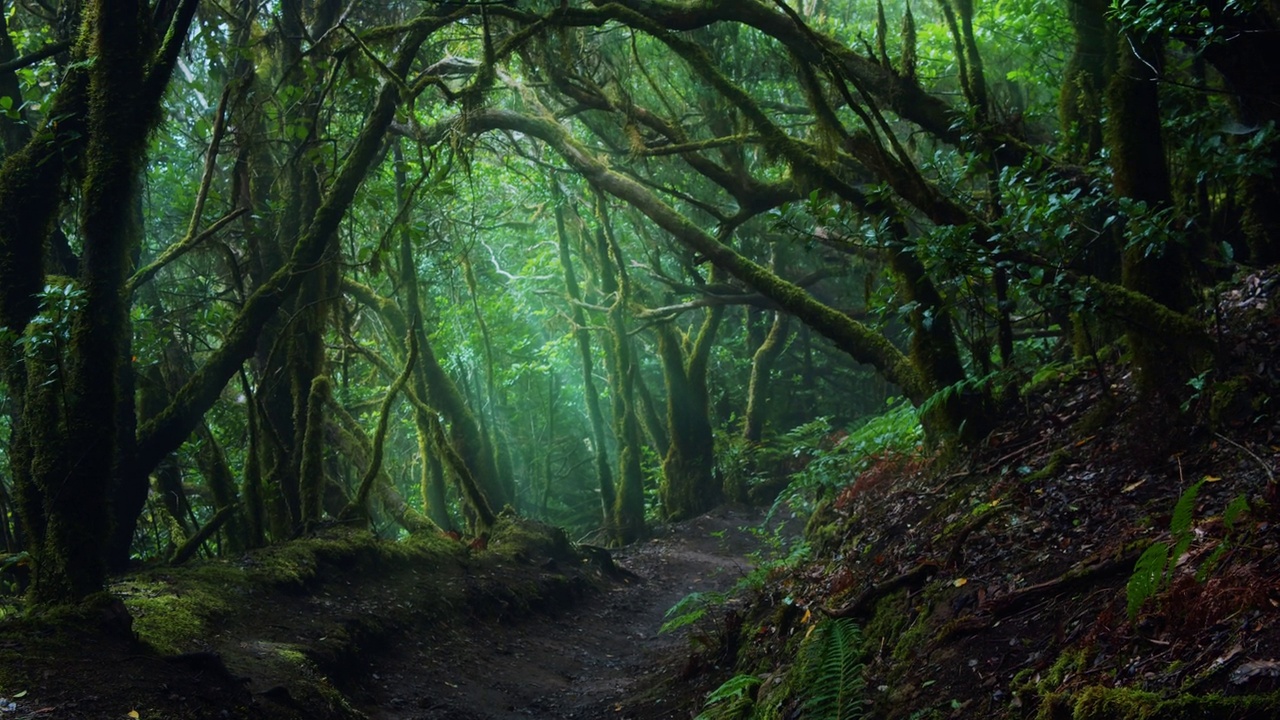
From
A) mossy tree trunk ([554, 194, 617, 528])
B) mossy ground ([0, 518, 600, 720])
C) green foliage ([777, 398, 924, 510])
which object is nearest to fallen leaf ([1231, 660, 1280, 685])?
mossy ground ([0, 518, 600, 720])

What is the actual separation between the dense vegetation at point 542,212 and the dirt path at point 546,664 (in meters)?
2.35

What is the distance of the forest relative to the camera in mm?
4543

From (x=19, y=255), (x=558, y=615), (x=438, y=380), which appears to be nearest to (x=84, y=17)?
(x=19, y=255)

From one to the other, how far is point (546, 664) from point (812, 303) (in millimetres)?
4506

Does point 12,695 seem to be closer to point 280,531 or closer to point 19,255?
point 19,255

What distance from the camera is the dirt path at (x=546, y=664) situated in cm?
692

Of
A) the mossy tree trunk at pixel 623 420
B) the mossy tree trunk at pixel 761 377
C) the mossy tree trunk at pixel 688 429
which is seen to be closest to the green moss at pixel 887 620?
the mossy tree trunk at pixel 623 420

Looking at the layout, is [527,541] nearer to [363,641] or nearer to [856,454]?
[856,454]

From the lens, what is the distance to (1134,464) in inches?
198

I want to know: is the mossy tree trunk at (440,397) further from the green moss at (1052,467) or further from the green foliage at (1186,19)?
the green foliage at (1186,19)

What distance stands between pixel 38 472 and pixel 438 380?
11381mm

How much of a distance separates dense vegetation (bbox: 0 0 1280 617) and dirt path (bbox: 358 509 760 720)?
92.3 inches

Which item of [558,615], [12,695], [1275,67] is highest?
[1275,67]

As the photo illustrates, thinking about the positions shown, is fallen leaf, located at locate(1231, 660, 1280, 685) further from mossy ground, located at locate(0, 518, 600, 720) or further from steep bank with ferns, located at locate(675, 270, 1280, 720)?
mossy ground, located at locate(0, 518, 600, 720)
